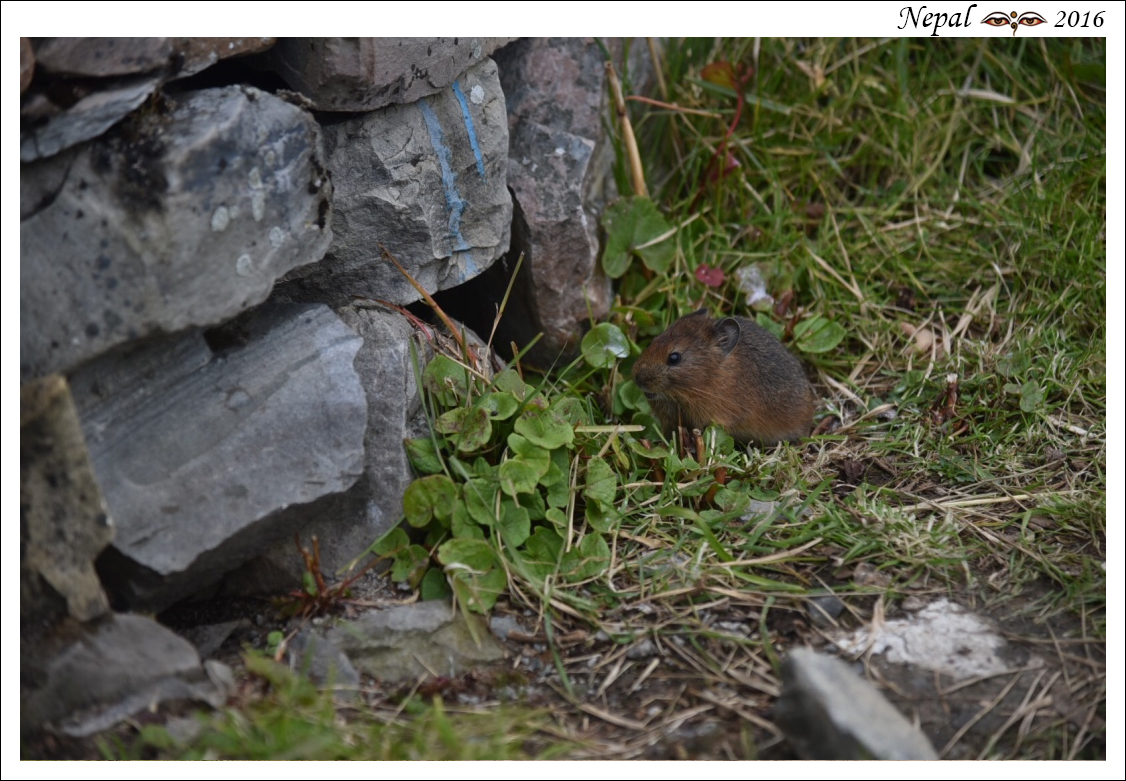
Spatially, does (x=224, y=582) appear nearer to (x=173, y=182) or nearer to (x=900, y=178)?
(x=173, y=182)

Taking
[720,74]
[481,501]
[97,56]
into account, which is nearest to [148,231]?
[97,56]

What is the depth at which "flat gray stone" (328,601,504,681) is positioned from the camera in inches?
142

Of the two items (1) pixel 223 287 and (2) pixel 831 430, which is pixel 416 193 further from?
(2) pixel 831 430

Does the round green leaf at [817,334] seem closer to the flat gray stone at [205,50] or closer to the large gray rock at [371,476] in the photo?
the large gray rock at [371,476]

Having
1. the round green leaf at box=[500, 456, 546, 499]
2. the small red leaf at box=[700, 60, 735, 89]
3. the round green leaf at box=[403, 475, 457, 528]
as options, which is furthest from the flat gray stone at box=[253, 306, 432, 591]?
the small red leaf at box=[700, 60, 735, 89]

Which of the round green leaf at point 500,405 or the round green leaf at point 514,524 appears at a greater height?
the round green leaf at point 500,405

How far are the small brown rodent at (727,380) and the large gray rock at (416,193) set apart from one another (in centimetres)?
112

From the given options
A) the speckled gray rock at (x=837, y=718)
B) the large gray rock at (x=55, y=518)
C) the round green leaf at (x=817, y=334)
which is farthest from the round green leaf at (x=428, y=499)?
the round green leaf at (x=817, y=334)

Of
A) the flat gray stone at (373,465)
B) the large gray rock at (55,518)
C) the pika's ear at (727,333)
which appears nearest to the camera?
the large gray rock at (55,518)

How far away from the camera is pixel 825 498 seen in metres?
4.60

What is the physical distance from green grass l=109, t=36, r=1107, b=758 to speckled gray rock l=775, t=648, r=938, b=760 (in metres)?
0.21

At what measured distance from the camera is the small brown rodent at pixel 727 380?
5234 mm

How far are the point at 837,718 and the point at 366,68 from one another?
9.62 feet

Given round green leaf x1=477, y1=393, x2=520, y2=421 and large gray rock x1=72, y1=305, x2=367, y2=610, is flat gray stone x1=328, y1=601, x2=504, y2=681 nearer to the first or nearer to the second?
large gray rock x1=72, y1=305, x2=367, y2=610
